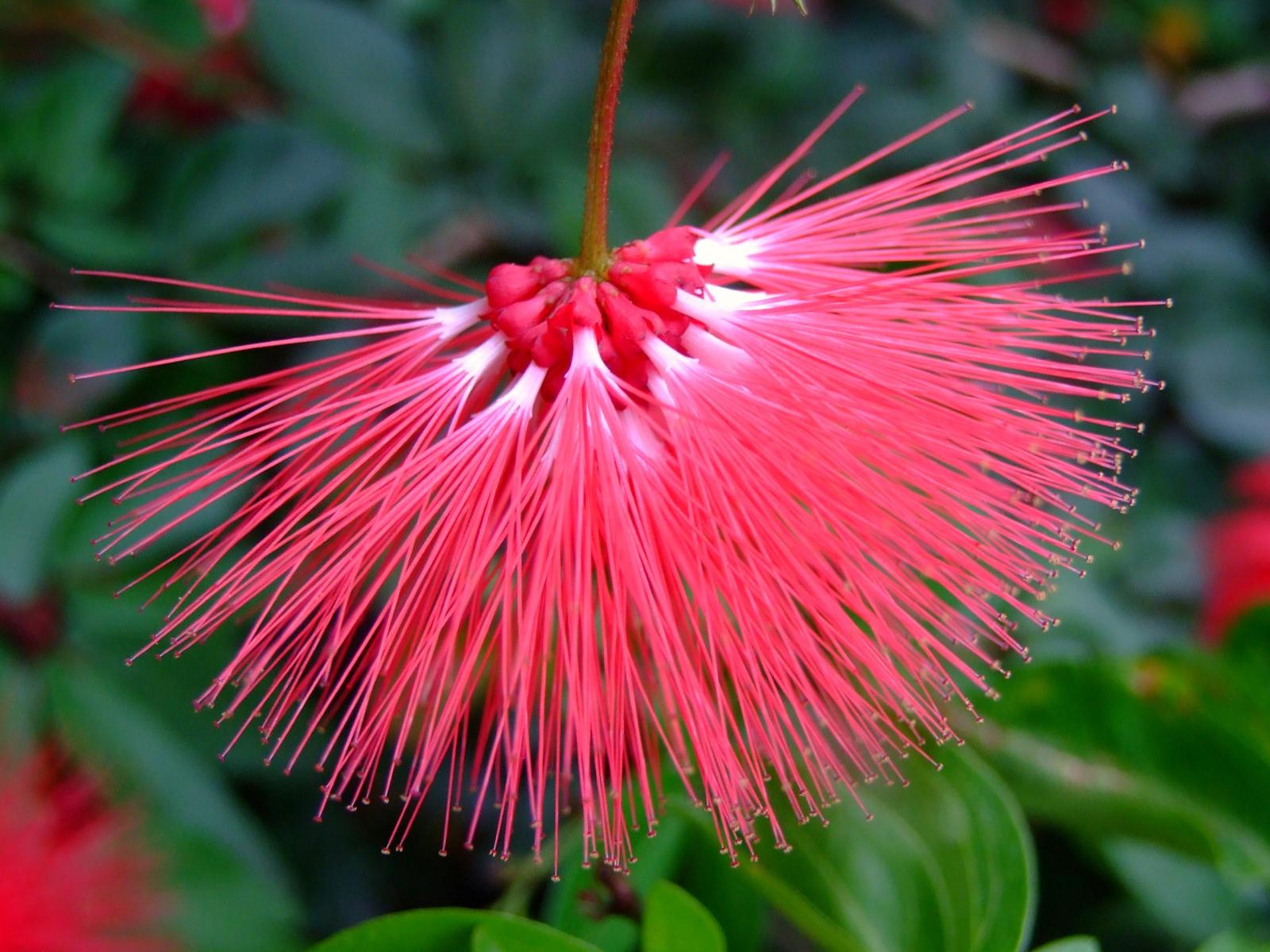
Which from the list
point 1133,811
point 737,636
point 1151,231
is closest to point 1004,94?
point 1151,231

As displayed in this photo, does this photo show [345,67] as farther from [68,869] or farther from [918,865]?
[918,865]

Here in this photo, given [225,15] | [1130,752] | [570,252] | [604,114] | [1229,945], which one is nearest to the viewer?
[604,114]

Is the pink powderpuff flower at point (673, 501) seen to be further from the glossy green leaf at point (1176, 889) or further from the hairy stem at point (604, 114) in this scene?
the glossy green leaf at point (1176, 889)

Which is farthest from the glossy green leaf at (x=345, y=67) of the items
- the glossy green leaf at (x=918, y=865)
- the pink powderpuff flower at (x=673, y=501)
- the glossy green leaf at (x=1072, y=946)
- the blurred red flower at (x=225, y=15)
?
the glossy green leaf at (x=1072, y=946)

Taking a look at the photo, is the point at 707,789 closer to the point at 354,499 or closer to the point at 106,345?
the point at 354,499

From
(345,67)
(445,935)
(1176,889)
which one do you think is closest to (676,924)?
(445,935)

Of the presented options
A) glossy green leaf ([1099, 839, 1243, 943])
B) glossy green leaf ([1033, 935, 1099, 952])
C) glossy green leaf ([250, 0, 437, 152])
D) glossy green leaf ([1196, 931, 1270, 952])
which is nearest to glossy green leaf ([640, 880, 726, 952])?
glossy green leaf ([1033, 935, 1099, 952])
